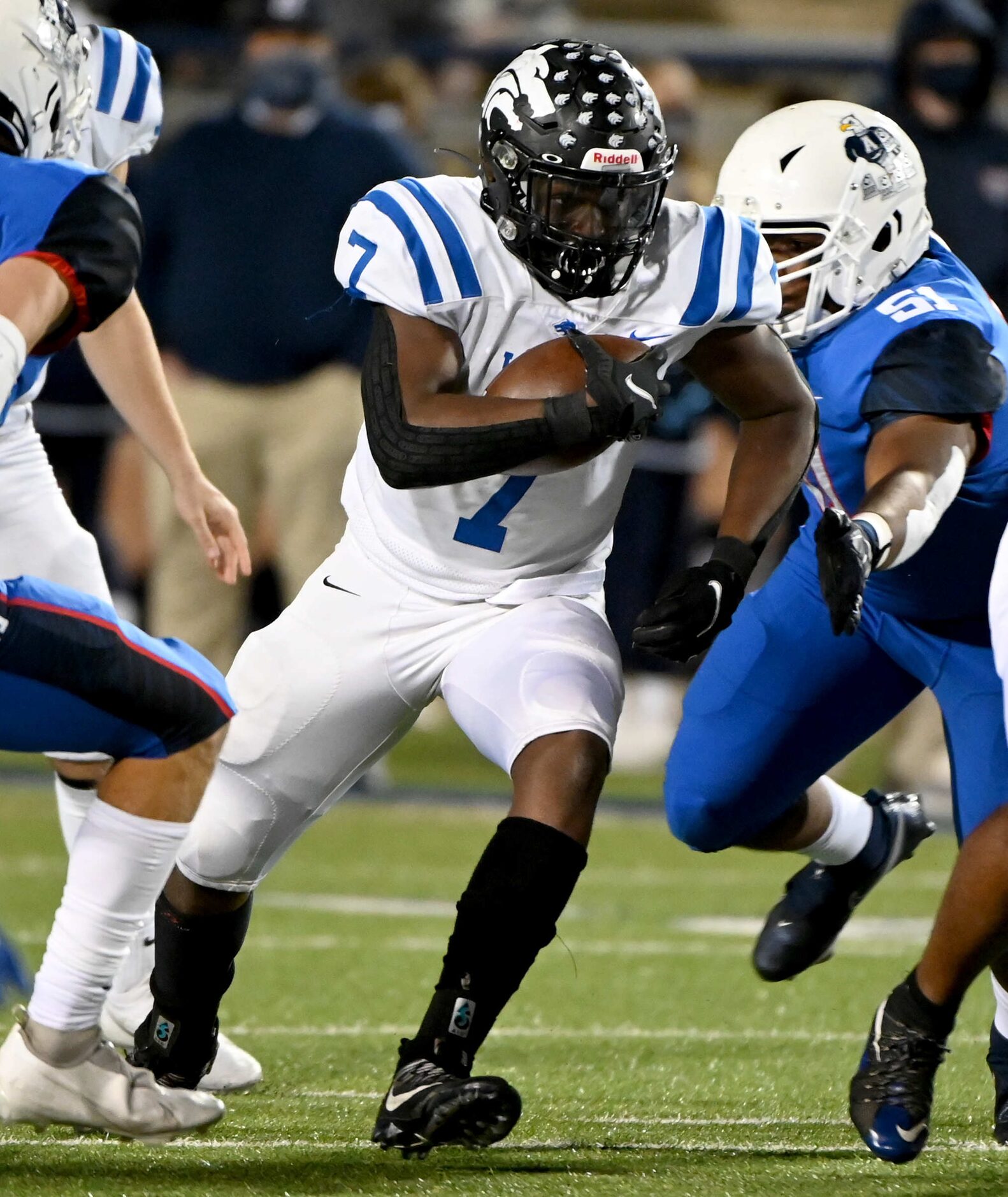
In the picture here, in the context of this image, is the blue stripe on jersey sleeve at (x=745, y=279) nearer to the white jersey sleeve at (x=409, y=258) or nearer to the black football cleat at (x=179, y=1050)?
the white jersey sleeve at (x=409, y=258)

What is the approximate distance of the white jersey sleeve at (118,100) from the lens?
3.92m

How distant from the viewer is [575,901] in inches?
227

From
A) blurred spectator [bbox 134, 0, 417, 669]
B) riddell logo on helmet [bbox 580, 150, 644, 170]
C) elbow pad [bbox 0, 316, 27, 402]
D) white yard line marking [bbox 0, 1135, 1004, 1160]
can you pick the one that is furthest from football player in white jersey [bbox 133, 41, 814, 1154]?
blurred spectator [bbox 134, 0, 417, 669]

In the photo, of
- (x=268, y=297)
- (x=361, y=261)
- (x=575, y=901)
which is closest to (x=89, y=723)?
(x=361, y=261)

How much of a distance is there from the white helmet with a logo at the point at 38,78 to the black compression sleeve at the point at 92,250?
0.81 ft

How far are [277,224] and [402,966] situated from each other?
331 centimetres

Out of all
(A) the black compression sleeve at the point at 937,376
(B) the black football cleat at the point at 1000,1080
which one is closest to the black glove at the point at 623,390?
(A) the black compression sleeve at the point at 937,376

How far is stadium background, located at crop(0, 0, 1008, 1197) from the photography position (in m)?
2.99

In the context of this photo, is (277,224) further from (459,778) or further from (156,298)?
(459,778)

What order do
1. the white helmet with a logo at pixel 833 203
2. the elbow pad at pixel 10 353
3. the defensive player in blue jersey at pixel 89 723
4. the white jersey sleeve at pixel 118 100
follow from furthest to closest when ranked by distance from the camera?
the white jersey sleeve at pixel 118 100
the white helmet with a logo at pixel 833 203
the defensive player in blue jersey at pixel 89 723
the elbow pad at pixel 10 353

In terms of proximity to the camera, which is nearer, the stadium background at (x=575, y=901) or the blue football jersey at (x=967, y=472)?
the stadium background at (x=575, y=901)

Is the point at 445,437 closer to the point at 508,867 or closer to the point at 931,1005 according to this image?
the point at 508,867

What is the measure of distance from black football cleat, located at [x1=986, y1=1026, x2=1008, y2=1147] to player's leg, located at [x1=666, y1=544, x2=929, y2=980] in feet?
2.01

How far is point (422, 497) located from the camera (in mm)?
3305
